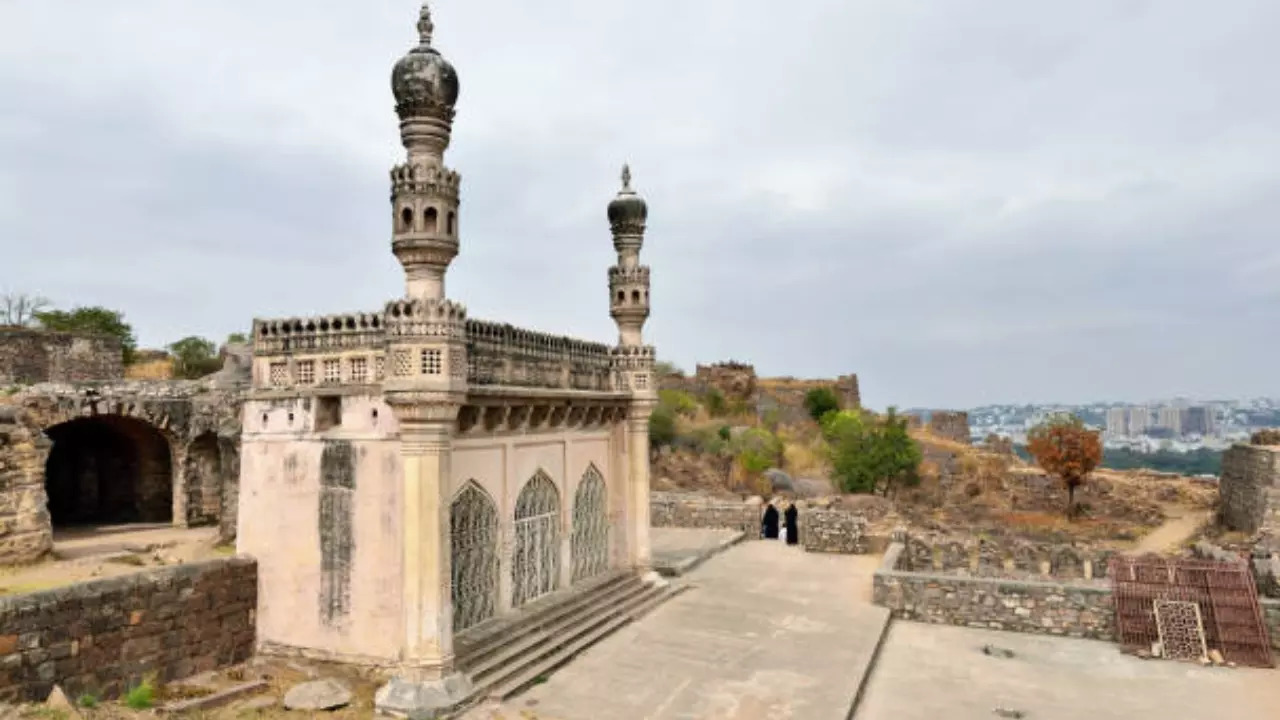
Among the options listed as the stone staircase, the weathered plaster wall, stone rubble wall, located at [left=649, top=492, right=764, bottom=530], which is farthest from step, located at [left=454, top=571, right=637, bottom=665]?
stone rubble wall, located at [left=649, top=492, right=764, bottom=530]

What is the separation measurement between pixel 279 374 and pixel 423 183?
11.7 ft

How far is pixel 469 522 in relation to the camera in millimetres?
12328

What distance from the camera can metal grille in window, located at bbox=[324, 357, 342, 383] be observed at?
11.5m

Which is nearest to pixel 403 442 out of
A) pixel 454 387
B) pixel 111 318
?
pixel 454 387

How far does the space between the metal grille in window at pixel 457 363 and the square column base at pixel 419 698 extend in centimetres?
382

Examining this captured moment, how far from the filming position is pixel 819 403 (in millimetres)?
56688

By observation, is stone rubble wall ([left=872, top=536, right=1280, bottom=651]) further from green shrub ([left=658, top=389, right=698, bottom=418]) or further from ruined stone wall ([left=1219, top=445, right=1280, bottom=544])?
green shrub ([left=658, top=389, right=698, bottom=418])

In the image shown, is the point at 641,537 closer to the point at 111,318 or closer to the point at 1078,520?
the point at 1078,520

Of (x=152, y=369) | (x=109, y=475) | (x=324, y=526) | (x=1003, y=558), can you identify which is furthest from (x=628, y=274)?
(x=152, y=369)

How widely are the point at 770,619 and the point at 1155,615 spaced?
6.63 metres

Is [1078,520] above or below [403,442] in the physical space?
below

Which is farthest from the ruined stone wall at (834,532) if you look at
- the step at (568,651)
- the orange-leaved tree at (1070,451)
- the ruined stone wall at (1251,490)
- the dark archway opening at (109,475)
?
the orange-leaved tree at (1070,451)

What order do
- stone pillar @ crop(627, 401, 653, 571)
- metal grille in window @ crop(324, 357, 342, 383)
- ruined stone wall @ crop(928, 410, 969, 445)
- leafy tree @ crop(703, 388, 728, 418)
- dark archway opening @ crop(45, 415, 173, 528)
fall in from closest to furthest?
metal grille in window @ crop(324, 357, 342, 383), stone pillar @ crop(627, 401, 653, 571), dark archway opening @ crop(45, 415, 173, 528), leafy tree @ crop(703, 388, 728, 418), ruined stone wall @ crop(928, 410, 969, 445)

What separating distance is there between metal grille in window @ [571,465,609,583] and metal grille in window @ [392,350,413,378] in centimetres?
560
